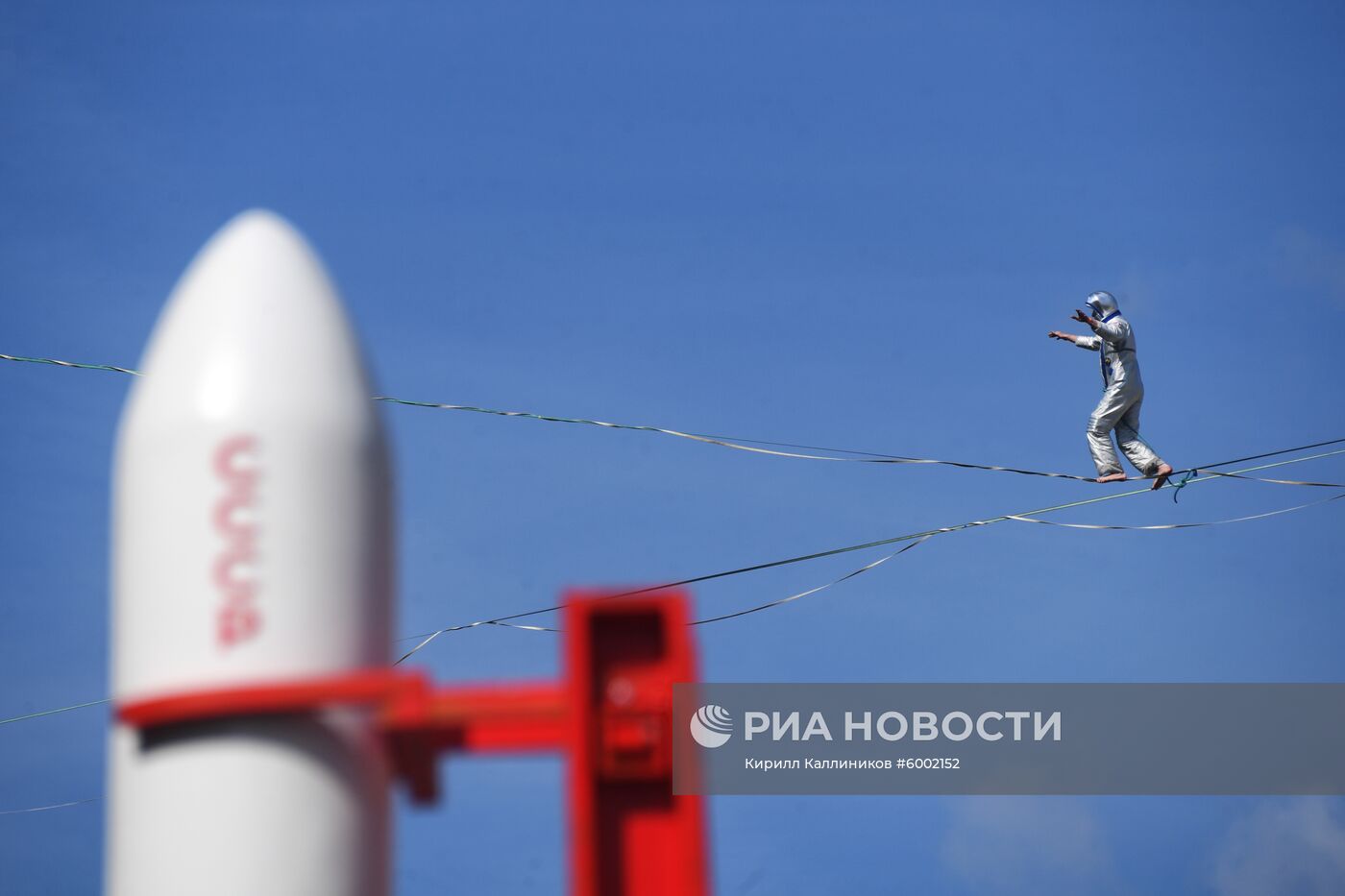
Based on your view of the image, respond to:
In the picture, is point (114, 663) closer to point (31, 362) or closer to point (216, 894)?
point (216, 894)

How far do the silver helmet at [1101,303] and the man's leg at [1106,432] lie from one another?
80cm

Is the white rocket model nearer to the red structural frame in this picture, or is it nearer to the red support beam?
the red structural frame

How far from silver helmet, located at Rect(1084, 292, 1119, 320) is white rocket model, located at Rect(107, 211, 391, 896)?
33.4 feet

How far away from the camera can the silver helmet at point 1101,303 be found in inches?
679

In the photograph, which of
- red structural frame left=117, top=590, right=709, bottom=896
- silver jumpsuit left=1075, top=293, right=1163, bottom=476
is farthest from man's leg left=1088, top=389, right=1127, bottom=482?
red structural frame left=117, top=590, right=709, bottom=896

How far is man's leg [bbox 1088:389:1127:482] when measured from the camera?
57.5 feet

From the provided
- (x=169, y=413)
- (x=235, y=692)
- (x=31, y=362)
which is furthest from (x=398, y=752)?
(x=31, y=362)

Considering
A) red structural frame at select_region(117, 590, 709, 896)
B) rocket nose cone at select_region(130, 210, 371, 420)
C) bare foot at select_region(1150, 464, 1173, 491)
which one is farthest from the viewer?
bare foot at select_region(1150, 464, 1173, 491)

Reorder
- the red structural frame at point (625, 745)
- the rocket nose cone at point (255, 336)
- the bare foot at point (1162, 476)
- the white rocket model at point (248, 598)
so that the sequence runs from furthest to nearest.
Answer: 1. the bare foot at point (1162, 476)
2. the rocket nose cone at point (255, 336)
3. the white rocket model at point (248, 598)
4. the red structural frame at point (625, 745)

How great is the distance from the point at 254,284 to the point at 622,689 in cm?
328

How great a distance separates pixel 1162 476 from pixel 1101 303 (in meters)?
1.78

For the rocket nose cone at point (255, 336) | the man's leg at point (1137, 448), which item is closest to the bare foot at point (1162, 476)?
the man's leg at point (1137, 448)

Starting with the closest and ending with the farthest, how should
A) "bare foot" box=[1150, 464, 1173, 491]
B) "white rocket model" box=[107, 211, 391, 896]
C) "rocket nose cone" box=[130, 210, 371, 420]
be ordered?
"white rocket model" box=[107, 211, 391, 896], "rocket nose cone" box=[130, 210, 371, 420], "bare foot" box=[1150, 464, 1173, 491]

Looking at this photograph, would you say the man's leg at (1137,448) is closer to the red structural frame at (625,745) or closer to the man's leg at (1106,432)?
the man's leg at (1106,432)
